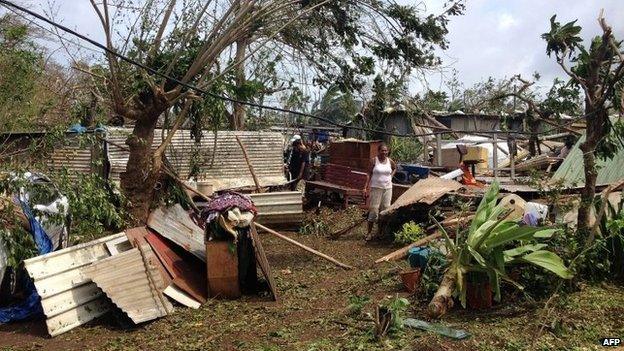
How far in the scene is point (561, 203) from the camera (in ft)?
26.8

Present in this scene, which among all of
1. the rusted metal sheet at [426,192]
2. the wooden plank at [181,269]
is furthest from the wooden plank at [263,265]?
the rusted metal sheet at [426,192]

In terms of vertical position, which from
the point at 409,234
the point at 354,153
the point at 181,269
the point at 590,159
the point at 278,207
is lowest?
the point at 181,269

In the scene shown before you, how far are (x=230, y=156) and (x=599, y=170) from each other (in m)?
7.90

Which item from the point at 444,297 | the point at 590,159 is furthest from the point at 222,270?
the point at 590,159

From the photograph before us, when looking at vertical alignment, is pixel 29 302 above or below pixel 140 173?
below

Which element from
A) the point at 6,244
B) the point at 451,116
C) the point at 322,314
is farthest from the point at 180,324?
the point at 451,116

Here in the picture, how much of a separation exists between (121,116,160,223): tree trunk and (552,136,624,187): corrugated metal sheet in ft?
22.9

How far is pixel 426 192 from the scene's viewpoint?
992cm

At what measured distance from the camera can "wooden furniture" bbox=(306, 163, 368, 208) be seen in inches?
502

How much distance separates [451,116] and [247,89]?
637 inches

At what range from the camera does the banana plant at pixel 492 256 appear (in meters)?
5.93

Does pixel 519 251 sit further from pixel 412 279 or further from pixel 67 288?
pixel 67 288

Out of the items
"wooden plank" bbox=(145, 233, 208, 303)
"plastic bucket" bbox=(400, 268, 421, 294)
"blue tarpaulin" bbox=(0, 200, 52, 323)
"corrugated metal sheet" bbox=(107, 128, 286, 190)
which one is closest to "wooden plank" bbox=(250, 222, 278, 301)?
"wooden plank" bbox=(145, 233, 208, 303)

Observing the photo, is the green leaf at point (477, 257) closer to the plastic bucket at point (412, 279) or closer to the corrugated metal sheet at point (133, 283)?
the plastic bucket at point (412, 279)
